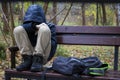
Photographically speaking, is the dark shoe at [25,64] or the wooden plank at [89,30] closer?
the dark shoe at [25,64]

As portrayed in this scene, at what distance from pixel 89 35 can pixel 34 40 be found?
0.69m

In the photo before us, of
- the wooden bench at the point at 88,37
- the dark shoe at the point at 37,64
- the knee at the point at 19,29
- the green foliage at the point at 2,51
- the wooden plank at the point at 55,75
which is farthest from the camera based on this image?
the green foliage at the point at 2,51

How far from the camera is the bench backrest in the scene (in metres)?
3.21

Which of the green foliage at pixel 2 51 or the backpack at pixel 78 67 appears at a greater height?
the backpack at pixel 78 67

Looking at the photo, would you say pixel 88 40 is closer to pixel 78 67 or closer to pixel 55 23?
pixel 78 67

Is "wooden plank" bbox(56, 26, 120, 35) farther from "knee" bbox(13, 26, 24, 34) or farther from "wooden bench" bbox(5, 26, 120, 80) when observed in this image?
"knee" bbox(13, 26, 24, 34)

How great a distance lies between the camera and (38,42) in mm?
2857

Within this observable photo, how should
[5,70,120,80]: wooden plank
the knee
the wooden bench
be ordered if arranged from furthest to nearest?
the wooden bench
the knee
[5,70,120,80]: wooden plank

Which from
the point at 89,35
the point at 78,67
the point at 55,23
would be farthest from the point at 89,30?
the point at 55,23

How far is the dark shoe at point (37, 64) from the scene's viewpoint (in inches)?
111

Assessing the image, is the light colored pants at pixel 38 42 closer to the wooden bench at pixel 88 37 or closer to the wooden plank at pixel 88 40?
the wooden bench at pixel 88 37

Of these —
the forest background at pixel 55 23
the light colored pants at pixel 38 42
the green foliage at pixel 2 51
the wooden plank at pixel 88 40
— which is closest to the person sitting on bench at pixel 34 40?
the light colored pants at pixel 38 42

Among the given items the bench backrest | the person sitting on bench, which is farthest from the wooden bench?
the person sitting on bench

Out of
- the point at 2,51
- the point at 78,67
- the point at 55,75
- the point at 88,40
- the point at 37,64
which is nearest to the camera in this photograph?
the point at 78,67
